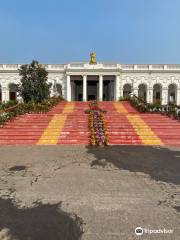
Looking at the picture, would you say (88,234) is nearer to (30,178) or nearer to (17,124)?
(30,178)

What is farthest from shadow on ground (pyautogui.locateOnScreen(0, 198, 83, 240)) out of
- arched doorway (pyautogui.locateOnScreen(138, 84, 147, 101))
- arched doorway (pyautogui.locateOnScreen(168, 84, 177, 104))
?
arched doorway (pyautogui.locateOnScreen(168, 84, 177, 104))

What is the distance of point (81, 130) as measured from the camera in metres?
11.7

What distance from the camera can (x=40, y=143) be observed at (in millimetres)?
10180

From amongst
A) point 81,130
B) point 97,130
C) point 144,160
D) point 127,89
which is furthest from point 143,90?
point 144,160

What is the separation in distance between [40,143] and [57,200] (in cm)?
613

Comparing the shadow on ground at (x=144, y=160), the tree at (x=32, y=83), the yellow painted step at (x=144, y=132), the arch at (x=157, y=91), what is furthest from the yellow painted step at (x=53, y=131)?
the arch at (x=157, y=91)

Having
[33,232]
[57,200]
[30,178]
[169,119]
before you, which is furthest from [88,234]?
[169,119]

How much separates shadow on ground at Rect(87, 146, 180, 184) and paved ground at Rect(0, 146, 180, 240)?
1.0 inches

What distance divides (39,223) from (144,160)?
15.6 feet

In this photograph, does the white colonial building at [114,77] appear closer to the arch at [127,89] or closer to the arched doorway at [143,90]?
the arch at [127,89]

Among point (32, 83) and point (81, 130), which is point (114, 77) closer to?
point (32, 83)

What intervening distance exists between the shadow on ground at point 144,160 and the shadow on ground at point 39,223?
2915 mm

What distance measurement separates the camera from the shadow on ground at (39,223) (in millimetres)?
3200

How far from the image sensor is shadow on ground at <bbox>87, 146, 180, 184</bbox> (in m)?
5.98
